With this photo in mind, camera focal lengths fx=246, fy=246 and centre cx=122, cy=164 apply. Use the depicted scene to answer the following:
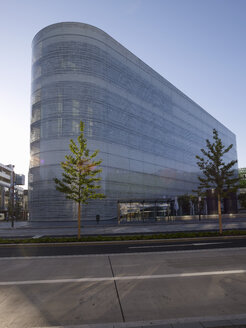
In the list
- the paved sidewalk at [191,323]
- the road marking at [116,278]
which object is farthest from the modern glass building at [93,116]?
the paved sidewalk at [191,323]

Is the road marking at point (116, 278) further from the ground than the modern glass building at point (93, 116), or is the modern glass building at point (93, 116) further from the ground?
the modern glass building at point (93, 116)

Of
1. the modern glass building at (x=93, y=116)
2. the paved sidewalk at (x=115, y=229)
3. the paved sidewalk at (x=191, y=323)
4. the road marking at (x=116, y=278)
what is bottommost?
the paved sidewalk at (x=115, y=229)

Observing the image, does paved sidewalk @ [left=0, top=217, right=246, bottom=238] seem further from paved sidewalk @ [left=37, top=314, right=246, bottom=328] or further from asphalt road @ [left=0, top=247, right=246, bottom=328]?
paved sidewalk @ [left=37, top=314, right=246, bottom=328]

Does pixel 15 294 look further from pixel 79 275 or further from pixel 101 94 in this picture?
pixel 101 94

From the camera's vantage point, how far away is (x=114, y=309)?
212 inches

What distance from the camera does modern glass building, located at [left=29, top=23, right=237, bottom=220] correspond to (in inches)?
1758

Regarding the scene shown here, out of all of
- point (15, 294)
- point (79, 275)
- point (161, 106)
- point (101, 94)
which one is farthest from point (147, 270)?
point (161, 106)

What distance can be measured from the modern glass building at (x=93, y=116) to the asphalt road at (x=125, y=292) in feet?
114

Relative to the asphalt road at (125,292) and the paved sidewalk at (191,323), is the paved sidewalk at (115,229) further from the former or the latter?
the paved sidewalk at (191,323)

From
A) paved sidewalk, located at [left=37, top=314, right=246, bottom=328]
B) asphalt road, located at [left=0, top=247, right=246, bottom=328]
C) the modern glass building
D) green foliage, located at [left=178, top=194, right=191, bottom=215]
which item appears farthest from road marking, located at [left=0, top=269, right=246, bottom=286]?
green foliage, located at [left=178, top=194, right=191, bottom=215]

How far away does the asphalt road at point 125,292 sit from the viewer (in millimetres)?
4914

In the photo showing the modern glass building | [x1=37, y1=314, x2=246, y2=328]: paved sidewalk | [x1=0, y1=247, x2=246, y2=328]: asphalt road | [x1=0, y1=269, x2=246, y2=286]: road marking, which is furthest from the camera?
the modern glass building

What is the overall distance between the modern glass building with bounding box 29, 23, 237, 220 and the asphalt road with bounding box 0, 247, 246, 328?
1374 inches

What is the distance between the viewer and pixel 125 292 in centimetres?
639
